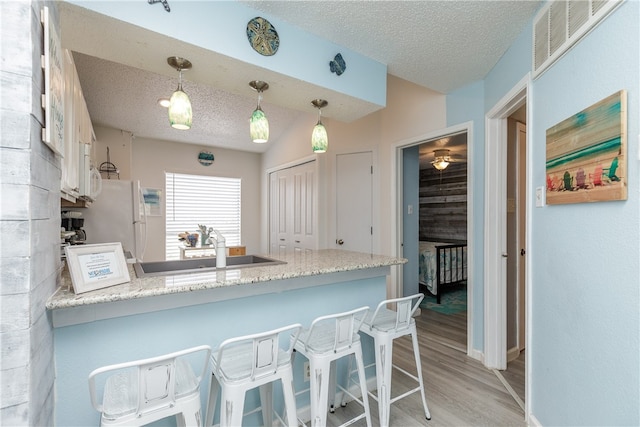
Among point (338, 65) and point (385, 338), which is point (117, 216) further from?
point (385, 338)

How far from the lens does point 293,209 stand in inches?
180

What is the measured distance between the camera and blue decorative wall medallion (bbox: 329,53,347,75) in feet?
6.43

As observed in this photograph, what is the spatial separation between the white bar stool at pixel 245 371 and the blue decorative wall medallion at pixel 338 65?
1625 millimetres

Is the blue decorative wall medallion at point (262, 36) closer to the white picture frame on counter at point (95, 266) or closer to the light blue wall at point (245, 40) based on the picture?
the light blue wall at point (245, 40)

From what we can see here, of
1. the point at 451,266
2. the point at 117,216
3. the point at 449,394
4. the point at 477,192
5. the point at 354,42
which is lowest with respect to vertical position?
the point at 449,394

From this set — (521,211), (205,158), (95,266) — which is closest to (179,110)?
(95,266)

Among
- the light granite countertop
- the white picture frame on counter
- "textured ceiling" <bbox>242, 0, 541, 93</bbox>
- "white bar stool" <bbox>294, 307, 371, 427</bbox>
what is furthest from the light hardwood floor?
"textured ceiling" <bbox>242, 0, 541, 93</bbox>

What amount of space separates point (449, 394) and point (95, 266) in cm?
230

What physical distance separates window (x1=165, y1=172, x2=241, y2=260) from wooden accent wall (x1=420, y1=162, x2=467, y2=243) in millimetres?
4047

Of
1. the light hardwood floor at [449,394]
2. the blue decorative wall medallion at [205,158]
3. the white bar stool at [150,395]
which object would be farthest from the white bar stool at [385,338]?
the blue decorative wall medallion at [205,158]

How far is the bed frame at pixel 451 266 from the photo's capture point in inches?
163

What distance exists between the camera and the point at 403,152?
3.52 meters

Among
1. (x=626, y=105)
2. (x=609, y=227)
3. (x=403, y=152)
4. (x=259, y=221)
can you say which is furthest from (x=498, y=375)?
(x=259, y=221)

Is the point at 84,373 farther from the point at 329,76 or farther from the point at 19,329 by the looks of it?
the point at 329,76
